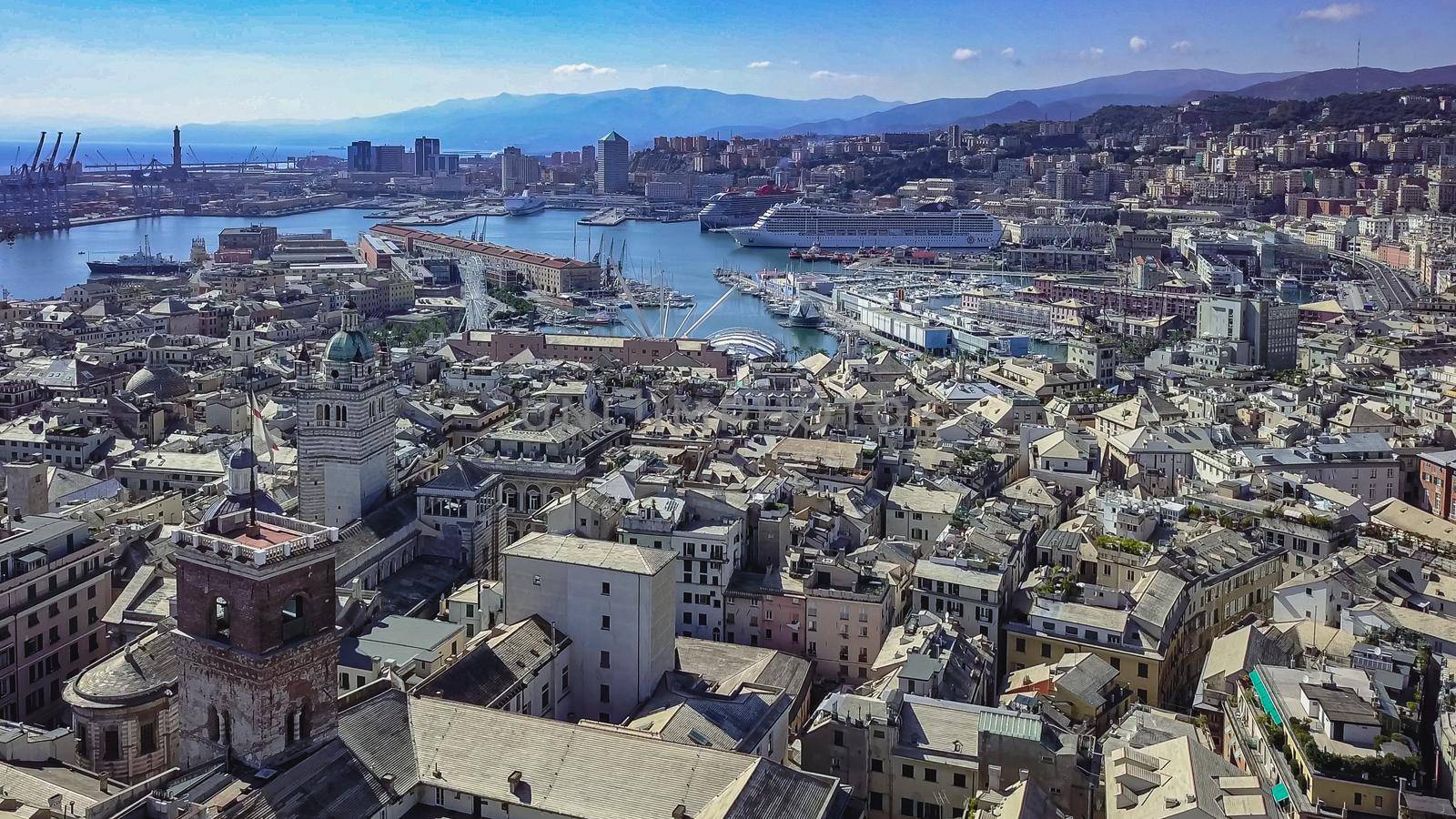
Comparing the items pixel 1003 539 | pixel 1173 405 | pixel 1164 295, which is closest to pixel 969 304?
pixel 1164 295

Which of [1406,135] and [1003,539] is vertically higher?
[1406,135]

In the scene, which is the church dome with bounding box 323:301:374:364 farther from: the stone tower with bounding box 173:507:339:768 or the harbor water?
the harbor water

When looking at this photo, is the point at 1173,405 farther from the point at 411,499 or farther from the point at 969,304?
the point at 969,304

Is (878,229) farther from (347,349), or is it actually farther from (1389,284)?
(347,349)

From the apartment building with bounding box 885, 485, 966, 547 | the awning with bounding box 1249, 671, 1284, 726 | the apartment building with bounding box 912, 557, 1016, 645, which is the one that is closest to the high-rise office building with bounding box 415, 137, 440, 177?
the apartment building with bounding box 885, 485, 966, 547

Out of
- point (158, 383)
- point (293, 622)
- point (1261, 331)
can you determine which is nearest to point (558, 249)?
point (1261, 331)
